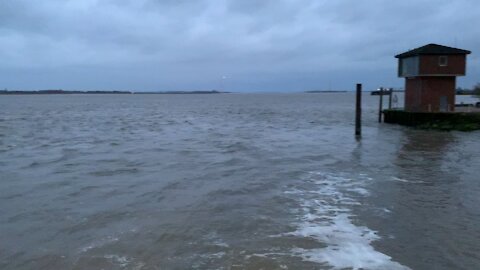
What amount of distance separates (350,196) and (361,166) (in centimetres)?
669

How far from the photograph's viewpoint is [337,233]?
11.6 m

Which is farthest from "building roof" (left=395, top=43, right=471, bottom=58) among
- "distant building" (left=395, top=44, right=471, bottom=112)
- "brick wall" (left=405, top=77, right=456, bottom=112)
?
"brick wall" (left=405, top=77, right=456, bottom=112)

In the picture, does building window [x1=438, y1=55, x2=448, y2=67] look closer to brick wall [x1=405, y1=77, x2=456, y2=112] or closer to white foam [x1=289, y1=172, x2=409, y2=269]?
brick wall [x1=405, y1=77, x2=456, y2=112]

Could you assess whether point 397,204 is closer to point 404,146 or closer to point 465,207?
point 465,207

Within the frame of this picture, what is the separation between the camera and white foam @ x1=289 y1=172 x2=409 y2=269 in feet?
32.0

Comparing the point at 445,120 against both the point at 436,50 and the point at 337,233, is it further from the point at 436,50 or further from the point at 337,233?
the point at 337,233

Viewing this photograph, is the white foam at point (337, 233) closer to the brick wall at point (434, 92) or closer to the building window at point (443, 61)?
the brick wall at point (434, 92)

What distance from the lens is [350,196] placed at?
15.3m

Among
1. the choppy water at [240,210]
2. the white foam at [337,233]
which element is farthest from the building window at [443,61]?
the white foam at [337,233]

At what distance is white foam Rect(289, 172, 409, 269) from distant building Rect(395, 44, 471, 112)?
26.9 meters

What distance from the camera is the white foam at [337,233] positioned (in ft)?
32.0

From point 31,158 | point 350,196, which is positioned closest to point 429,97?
point 350,196

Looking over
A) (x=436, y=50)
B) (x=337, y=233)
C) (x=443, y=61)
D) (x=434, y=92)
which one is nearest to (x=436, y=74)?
(x=443, y=61)

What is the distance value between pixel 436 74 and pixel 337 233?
106 ft
